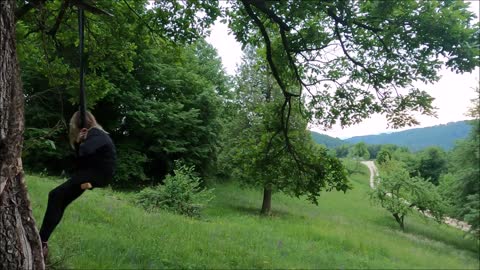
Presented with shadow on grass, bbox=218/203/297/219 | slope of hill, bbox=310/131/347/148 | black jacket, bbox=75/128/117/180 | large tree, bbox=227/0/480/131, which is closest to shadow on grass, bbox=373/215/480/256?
shadow on grass, bbox=218/203/297/219

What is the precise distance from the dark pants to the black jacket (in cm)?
5

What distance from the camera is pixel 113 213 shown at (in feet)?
34.1

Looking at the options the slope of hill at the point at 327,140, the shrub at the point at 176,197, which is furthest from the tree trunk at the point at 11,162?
the shrub at the point at 176,197

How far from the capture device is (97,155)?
3434 mm

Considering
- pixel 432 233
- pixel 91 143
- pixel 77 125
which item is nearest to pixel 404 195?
pixel 432 233

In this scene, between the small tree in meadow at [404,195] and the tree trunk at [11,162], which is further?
the small tree in meadow at [404,195]

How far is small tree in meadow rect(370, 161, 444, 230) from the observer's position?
97.9 ft

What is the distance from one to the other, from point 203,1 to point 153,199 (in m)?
9.43

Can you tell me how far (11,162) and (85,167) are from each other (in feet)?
2.49

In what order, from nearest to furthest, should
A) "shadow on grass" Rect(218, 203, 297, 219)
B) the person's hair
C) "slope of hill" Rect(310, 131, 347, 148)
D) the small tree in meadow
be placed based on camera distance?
the person's hair → "slope of hill" Rect(310, 131, 347, 148) → "shadow on grass" Rect(218, 203, 297, 219) → the small tree in meadow

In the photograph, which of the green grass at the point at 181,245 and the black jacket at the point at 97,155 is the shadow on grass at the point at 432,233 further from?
the black jacket at the point at 97,155

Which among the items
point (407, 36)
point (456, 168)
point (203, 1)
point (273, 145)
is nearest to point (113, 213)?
point (273, 145)

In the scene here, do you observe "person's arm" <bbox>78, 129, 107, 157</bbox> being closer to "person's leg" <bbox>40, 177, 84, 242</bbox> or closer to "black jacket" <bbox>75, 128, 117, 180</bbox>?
"black jacket" <bbox>75, 128, 117, 180</bbox>

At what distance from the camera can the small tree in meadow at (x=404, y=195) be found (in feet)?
97.9
